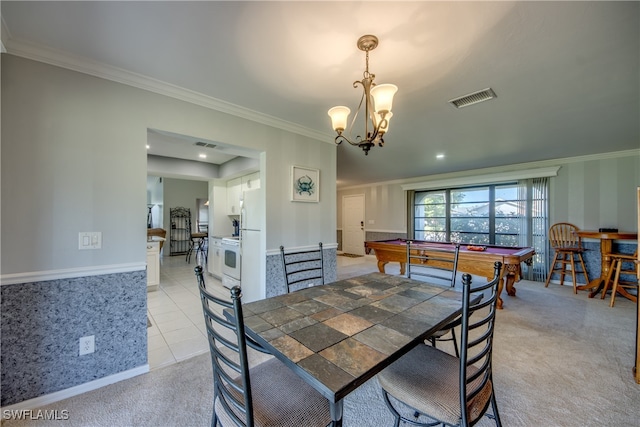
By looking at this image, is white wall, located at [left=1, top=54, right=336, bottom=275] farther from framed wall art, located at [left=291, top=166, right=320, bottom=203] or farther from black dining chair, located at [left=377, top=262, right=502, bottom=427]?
black dining chair, located at [left=377, top=262, right=502, bottom=427]

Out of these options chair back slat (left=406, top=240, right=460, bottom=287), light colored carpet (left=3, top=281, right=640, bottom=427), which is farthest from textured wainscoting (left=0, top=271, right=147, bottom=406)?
chair back slat (left=406, top=240, right=460, bottom=287)

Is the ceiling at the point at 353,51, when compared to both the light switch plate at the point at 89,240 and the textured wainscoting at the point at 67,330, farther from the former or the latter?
the textured wainscoting at the point at 67,330

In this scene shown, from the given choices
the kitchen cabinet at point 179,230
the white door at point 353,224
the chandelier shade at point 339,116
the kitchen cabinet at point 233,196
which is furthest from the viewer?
the kitchen cabinet at point 179,230

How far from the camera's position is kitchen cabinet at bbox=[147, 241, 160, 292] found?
13.6ft

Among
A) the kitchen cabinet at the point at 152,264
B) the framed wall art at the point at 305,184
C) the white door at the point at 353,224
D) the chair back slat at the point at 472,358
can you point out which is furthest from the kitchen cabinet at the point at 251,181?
the white door at the point at 353,224

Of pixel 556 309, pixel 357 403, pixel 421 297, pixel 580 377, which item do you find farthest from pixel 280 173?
pixel 556 309

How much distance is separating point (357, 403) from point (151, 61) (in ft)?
9.56

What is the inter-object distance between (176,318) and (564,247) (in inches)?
254

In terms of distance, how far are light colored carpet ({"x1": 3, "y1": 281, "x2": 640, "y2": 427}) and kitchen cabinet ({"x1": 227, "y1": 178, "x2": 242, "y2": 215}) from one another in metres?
3.38

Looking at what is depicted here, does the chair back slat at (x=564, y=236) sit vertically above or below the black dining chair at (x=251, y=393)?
above

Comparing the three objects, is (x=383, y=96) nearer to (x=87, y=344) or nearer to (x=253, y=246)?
(x=253, y=246)

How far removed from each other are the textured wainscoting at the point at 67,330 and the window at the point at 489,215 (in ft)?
21.2

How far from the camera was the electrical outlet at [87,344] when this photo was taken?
1822mm

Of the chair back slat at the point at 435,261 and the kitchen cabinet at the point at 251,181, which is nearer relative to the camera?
the chair back slat at the point at 435,261
